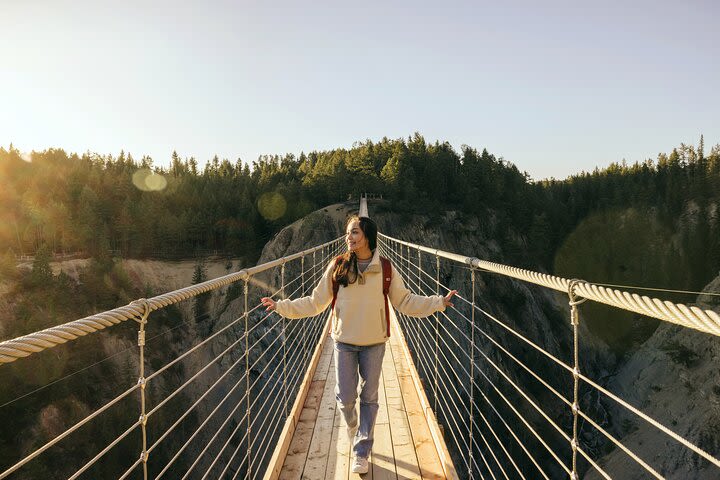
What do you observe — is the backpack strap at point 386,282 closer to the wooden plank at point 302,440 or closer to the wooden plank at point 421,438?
the wooden plank at point 421,438

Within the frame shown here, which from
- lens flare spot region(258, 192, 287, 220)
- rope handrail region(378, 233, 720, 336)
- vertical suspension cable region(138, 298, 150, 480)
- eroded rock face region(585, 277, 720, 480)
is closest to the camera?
rope handrail region(378, 233, 720, 336)

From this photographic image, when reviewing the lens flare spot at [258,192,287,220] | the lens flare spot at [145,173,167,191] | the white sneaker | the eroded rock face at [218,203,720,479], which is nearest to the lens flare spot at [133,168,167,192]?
the lens flare spot at [145,173,167,191]

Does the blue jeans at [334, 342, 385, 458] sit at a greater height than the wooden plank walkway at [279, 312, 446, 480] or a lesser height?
greater

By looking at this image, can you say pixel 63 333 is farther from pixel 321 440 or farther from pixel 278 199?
pixel 278 199

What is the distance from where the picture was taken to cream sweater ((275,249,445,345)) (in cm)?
264

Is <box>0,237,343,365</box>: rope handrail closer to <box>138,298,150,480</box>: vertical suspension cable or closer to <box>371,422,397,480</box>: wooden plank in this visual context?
<box>138,298,150,480</box>: vertical suspension cable

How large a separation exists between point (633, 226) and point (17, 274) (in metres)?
67.4

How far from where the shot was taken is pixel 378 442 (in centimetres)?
308

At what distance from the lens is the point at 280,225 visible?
47906 millimetres

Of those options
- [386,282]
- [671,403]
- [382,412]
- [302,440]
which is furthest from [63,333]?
→ [671,403]

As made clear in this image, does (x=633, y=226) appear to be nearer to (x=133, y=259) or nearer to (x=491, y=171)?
(x=491, y=171)

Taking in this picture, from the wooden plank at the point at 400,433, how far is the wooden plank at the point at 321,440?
19.2 inches

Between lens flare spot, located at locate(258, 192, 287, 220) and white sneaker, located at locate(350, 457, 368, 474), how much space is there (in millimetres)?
45810

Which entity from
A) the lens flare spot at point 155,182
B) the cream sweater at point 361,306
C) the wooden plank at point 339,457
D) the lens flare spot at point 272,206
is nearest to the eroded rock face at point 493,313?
the lens flare spot at point 272,206
